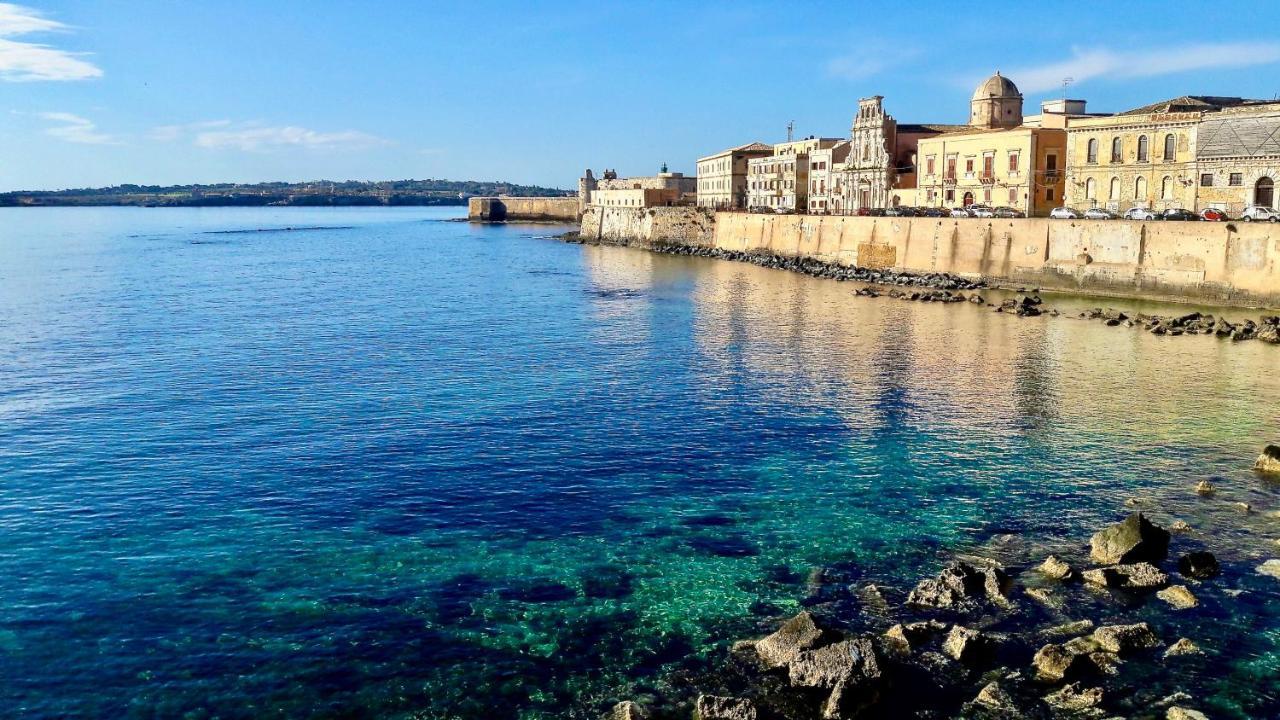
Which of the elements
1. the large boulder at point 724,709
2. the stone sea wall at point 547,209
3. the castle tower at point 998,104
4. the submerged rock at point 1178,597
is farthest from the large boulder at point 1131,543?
the stone sea wall at point 547,209

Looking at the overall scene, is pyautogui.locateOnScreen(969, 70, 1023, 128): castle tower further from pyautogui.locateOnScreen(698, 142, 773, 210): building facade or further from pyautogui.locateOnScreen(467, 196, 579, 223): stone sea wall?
pyautogui.locateOnScreen(467, 196, 579, 223): stone sea wall

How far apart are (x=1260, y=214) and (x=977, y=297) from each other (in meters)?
14.4

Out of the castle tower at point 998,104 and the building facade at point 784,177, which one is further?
the building facade at point 784,177

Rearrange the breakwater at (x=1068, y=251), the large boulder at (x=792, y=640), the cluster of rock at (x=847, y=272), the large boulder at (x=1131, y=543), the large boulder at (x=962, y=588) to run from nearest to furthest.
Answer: the large boulder at (x=792, y=640) → the large boulder at (x=962, y=588) → the large boulder at (x=1131, y=543) → the breakwater at (x=1068, y=251) → the cluster of rock at (x=847, y=272)

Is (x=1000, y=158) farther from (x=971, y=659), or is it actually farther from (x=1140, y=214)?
(x=971, y=659)

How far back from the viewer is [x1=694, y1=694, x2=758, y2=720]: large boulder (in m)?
12.8

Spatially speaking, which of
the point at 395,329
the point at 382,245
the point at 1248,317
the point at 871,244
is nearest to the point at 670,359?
the point at 395,329

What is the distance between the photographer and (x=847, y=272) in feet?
232

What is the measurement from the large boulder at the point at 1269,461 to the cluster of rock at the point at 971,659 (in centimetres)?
733

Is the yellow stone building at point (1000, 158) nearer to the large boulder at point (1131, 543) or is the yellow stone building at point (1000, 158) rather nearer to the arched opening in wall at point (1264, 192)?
the arched opening in wall at point (1264, 192)

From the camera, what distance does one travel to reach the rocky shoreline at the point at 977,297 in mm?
41844

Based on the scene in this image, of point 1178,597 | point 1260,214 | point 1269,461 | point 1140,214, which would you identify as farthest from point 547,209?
point 1178,597

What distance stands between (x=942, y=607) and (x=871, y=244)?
58.0 metres

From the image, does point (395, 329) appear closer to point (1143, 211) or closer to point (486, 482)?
point (486, 482)
